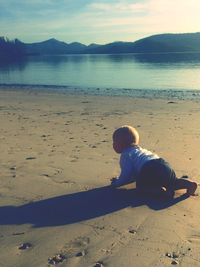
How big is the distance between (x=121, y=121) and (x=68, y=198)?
699cm

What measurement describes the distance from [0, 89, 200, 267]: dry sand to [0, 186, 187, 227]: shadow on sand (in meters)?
0.01

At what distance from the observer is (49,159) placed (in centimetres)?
713

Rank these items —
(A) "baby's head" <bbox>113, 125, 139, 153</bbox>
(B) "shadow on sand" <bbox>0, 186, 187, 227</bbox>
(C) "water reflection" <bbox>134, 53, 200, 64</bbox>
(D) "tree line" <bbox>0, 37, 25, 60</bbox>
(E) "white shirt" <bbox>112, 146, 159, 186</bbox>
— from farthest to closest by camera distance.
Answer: (D) "tree line" <bbox>0, 37, 25, 60</bbox>, (C) "water reflection" <bbox>134, 53, 200, 64</bbox>, (A) "baby's head" <bbox>113, 125, 139, 153</bbox>, (E) "white shirt" <bbox>112, 146, 159, 186</bbox>, (B) "shadow on sand" <bbox>0, 186, 187, 227</bbox>

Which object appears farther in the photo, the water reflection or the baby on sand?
the water reflection

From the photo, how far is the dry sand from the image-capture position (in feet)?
12.3

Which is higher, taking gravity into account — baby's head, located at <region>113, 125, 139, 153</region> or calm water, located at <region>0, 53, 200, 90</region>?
baby's head, located at <region>113, 125, 139, 153</region>

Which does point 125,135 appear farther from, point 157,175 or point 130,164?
point 157,175

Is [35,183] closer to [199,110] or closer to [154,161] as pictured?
[154,161]

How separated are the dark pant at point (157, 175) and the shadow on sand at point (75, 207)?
188mm

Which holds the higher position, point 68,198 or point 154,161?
point 154,161

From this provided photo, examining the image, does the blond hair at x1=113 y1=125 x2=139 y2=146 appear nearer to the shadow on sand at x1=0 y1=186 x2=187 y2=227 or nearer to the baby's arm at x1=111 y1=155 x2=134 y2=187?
the baby's arm at x1=111 y1=155 x2=134 y2=187

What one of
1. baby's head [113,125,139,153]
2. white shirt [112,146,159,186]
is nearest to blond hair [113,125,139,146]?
baby's head [113,125,139,153]

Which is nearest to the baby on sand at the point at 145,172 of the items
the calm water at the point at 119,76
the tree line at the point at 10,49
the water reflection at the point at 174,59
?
the calm water at the point at 119,76

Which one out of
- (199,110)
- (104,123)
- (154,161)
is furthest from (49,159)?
(199,110)
